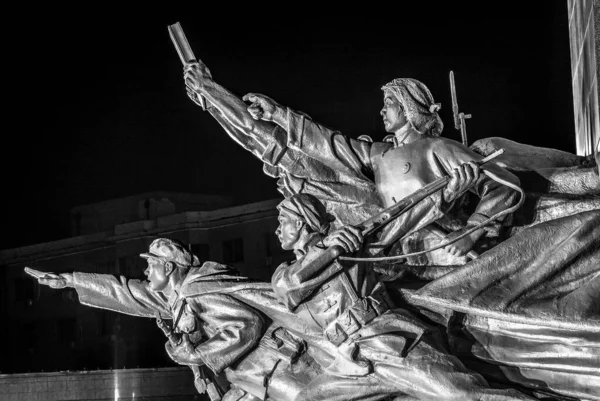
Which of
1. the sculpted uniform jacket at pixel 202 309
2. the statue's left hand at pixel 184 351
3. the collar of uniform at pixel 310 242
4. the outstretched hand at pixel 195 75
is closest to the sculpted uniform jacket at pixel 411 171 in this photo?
the collar of uniform at pixel 310 242

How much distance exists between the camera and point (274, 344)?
820 cm

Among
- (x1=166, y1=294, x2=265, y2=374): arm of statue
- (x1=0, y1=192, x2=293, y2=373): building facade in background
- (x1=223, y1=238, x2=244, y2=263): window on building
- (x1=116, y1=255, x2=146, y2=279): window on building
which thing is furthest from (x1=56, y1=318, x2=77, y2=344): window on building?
(x1=166, y1=294, x2=265, y2=374): arm of statue

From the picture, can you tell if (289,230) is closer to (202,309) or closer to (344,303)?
(344,303)

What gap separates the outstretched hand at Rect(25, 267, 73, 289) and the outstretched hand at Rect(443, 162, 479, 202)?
296 cm

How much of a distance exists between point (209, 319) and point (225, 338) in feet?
0.88

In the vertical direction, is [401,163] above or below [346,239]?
above

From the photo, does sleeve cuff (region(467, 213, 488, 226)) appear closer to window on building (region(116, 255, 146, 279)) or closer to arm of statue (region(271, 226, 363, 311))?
arm of statue (region(271, 226, 363, 311))

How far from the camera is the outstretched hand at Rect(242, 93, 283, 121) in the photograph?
862 cm

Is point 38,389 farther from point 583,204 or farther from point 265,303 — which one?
point 583,204

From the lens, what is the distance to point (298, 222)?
25.5ft

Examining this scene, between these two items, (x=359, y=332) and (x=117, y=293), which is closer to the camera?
(x=359, y=332)

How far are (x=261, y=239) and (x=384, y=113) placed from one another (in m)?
9.78

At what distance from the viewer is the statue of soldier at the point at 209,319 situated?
320 inches

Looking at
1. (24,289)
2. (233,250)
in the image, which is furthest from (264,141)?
(24,289)
